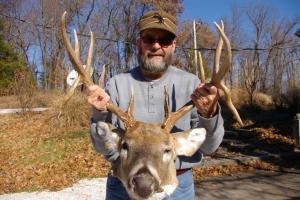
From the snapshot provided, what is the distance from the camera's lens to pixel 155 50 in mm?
4176

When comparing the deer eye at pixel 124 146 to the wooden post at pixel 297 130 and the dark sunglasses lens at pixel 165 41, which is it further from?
the wooden post at pixel 297 130

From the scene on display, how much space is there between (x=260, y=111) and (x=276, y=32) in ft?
88.5

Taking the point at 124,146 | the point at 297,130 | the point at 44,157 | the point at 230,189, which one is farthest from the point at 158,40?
the point at 297,130

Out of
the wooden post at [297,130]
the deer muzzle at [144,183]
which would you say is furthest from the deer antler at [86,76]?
the wooden post at [297,130]

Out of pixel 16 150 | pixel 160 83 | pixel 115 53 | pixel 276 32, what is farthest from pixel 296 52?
pixel 160 83

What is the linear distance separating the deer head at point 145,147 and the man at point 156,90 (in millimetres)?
110

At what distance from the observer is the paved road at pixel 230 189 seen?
9406 mm

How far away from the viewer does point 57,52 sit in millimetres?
42844

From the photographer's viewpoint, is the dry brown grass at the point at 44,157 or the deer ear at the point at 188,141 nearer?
the deer ear at the point at 188,141

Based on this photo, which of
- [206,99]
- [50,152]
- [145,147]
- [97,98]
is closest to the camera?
[145,147]

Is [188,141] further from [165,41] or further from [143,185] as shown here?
[165,41]

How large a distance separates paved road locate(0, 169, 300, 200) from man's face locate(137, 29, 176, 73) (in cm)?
569

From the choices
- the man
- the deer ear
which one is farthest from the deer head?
the man

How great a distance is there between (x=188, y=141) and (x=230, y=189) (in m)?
6.41
